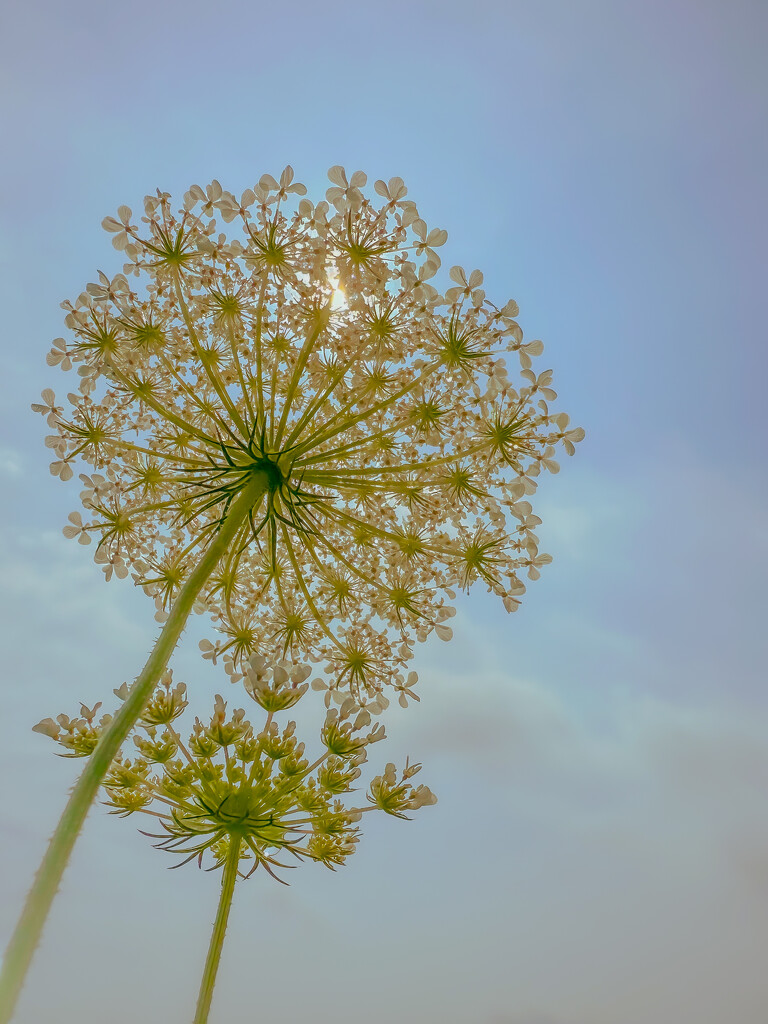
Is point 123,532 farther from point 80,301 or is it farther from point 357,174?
point 357,174

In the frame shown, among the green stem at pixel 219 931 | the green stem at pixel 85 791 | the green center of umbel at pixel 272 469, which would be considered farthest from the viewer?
the green center of umbel at pixel 272 469

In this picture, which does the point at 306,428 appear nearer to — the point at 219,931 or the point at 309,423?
the point at 309,423

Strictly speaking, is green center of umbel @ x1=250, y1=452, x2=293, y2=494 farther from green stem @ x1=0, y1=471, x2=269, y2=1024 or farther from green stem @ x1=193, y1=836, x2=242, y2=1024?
green stem @ x1=193, y1=836, x2=242, y2=1024

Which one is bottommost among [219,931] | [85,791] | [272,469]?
[219,931]

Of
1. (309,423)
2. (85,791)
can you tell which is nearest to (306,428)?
(309,423)

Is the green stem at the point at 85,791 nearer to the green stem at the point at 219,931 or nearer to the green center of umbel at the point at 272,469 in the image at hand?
the green center of umbel at the point at 272,469

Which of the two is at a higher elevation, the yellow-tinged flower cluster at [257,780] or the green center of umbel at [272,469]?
the green center of umbel at [272,469]

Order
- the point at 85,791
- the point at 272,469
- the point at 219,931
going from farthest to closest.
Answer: the point at 272,469, the point at 219,931, the point at 85,791
